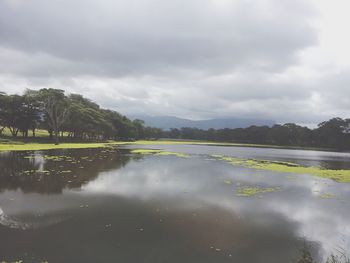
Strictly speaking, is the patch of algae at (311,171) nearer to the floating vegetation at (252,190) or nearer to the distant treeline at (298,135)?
the floating vegetation at (252,190)

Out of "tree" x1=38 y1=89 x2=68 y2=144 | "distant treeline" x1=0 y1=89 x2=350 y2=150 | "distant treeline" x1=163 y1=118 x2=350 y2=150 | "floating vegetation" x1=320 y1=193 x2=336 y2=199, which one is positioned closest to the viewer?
"floating vegetation" x1=320 y1=193 x2=336 y2=199

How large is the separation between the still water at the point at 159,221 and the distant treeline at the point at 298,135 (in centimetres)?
10450

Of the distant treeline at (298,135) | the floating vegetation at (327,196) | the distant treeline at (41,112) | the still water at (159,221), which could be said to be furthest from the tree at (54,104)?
the distant treeline at (298,135)

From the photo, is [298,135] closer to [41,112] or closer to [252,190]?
[41,112]

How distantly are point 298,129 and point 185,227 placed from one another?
420ft

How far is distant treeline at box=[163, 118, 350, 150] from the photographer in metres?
113

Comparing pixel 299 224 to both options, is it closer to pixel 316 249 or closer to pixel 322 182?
pixel 316 249

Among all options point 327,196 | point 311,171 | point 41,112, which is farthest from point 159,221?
point 41,112

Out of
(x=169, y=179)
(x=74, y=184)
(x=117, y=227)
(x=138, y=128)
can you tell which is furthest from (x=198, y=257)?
(x=138, y=128)

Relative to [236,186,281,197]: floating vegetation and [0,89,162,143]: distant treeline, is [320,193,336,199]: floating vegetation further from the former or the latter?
[0,89,162,143]: distant treeline

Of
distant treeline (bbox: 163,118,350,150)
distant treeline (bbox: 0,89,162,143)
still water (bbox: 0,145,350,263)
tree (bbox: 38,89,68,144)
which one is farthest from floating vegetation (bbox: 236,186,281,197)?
distant treeline (bbox: 163,118,350,150)

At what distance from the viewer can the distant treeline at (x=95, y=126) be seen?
68812 millimetres

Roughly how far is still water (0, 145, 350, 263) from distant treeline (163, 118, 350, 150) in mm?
104497

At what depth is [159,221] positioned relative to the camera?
12.0 metres
